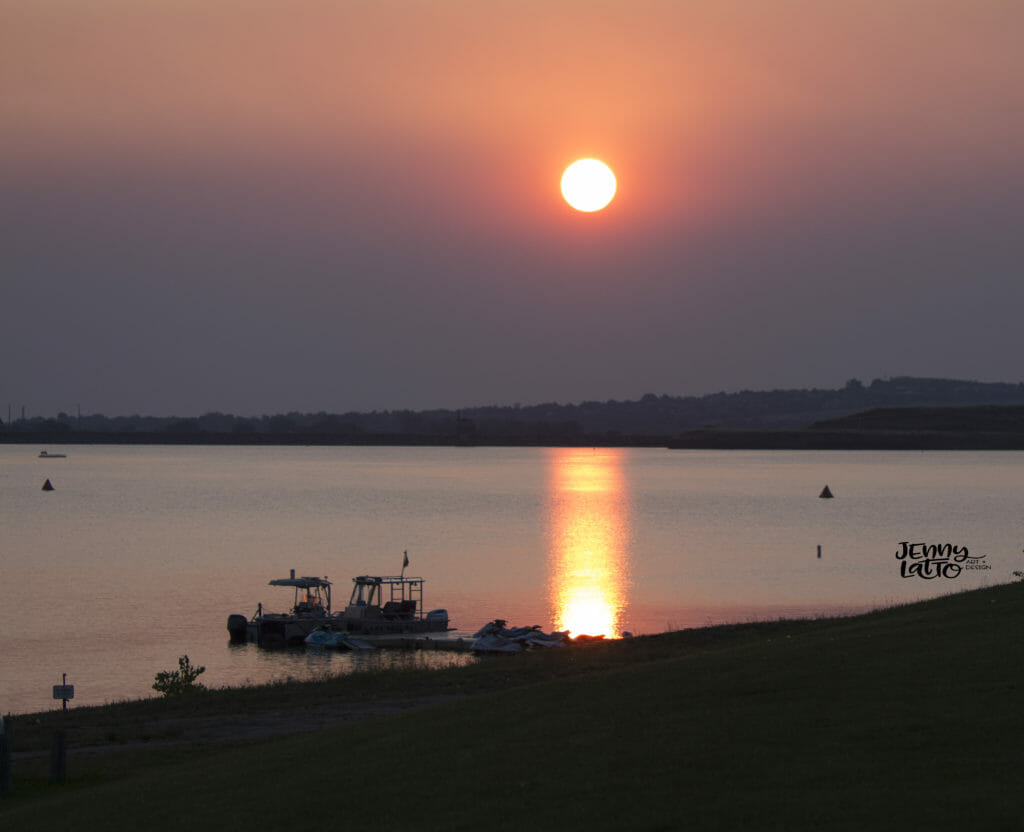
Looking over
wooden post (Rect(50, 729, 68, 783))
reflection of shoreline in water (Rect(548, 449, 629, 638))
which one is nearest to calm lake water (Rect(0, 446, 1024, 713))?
reflection of shoreline in water (Rect(548, 449, 629, 638))

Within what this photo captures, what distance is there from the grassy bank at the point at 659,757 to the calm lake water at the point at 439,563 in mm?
20492

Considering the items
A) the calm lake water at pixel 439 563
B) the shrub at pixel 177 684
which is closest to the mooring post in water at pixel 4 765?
the shrub at pixel 177 684

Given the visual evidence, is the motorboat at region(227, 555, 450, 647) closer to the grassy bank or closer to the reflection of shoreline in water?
the reflection of shoreline in water

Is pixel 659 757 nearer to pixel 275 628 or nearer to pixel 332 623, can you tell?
pixel 275 628

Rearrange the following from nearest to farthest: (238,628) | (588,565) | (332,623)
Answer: (238,628)
(332,623)
(588,565)

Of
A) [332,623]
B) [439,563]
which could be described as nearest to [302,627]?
[332,623]

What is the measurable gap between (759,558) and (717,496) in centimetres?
7870

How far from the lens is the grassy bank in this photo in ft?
41.4

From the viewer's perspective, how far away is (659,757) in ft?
48.2

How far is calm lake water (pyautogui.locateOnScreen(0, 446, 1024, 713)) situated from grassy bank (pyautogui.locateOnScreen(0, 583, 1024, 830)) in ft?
67.2

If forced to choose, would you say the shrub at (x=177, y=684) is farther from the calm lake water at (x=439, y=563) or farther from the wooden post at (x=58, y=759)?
the wooden post at (x=58, y=759)

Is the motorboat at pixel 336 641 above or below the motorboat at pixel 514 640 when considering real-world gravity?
below

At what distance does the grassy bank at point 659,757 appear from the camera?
12.6 meters

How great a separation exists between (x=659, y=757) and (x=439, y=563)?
68.0 metres
